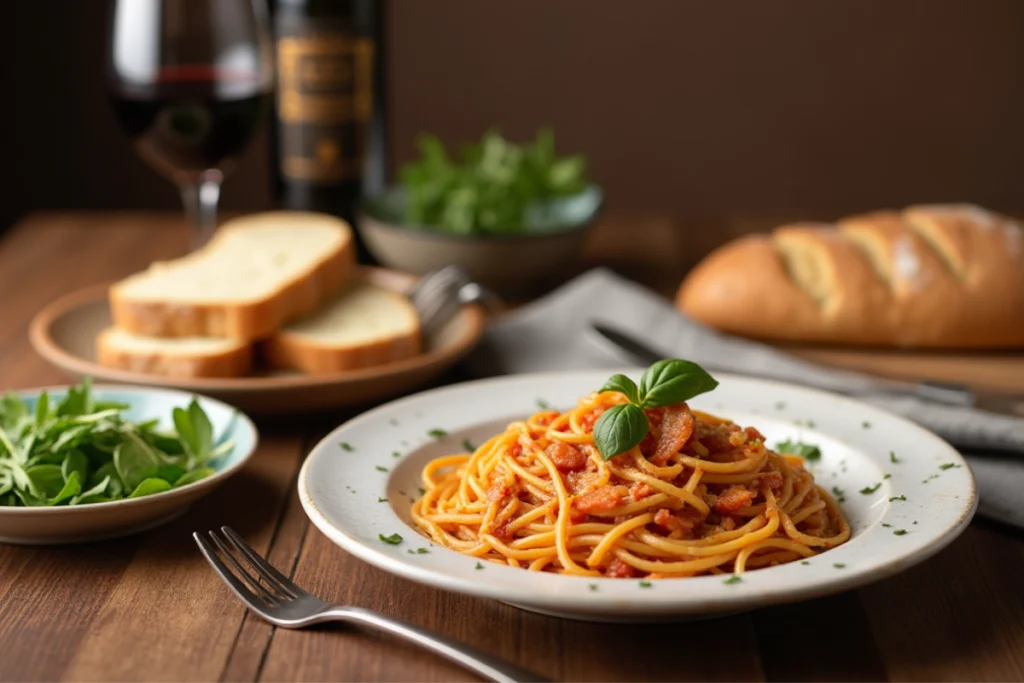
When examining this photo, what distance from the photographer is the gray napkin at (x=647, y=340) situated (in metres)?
2.01

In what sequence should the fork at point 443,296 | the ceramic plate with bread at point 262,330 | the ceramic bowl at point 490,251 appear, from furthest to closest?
the ceramic bowl at point 490,251 → the fork at point 443,296 → the ceramic plate with bread at point 262,330

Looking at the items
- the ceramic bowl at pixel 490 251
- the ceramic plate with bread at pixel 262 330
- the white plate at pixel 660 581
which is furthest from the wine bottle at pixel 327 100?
the white plate at pixel 660 581

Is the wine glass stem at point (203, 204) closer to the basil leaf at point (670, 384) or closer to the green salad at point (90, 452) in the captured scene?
the green salad at point (90, 452)

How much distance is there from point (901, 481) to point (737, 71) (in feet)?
13.3

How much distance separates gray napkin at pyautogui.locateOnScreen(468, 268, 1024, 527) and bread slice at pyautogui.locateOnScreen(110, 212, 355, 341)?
387 mm

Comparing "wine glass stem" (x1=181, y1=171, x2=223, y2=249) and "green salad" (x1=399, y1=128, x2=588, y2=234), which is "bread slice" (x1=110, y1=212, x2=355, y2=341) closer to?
"wine glass stem" (x1=181, y1=171, x2=223, y2=249)

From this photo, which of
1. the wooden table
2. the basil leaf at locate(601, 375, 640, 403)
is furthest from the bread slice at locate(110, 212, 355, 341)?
the basil leaf at locate(601, 375, 640, 403)

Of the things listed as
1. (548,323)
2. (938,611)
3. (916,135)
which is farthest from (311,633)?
(916,135)

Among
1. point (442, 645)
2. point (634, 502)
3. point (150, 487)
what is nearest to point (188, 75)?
point (150, 487)

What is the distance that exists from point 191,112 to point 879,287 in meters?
1.59

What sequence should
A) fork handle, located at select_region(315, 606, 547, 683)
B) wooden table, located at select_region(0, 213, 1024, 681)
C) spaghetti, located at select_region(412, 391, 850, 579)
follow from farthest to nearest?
spaghetti, located at select_region(412, 391, 850, 579) → wooden table, located at select_region(0, 213, 1024, 681) → fork handle, located at select_region(315, 606, 547, 683)

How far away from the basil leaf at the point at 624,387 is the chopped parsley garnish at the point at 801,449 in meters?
0.36

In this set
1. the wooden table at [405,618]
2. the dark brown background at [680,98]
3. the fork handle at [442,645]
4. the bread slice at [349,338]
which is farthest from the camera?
the dark brown background at [680,98]

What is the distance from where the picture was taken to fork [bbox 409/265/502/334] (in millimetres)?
2604
